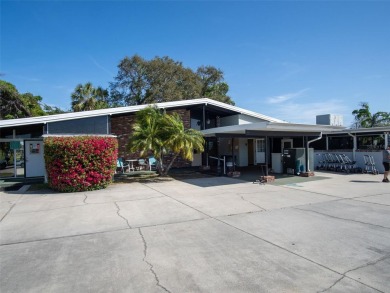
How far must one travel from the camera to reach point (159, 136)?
13.5m

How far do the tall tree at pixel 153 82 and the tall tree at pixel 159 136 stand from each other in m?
18.5

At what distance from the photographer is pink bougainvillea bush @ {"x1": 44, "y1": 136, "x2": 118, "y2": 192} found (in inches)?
412

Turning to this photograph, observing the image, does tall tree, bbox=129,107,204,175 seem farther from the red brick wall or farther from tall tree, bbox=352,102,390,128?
tall tree, bbox=352,102,390,128

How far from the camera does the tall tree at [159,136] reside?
511 inches

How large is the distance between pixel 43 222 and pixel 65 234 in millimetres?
1318

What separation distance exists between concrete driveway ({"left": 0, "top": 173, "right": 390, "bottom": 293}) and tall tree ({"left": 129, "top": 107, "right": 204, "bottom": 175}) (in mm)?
4257

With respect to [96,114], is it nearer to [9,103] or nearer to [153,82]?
[9,103]

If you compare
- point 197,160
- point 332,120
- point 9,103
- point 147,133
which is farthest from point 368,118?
point 9,103

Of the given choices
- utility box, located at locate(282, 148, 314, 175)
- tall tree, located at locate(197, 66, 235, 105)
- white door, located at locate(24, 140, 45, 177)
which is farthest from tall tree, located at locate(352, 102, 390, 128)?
white door, located at locate(24, 140, 45, 177)

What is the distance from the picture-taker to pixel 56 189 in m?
11.0

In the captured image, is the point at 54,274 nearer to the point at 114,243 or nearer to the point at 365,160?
the point at 114,243

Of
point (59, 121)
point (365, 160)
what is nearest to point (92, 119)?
point (59, 121)

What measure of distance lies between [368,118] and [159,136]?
91.7ft

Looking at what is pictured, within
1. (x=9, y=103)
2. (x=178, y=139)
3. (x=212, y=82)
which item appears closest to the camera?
(x=178, y=139)
